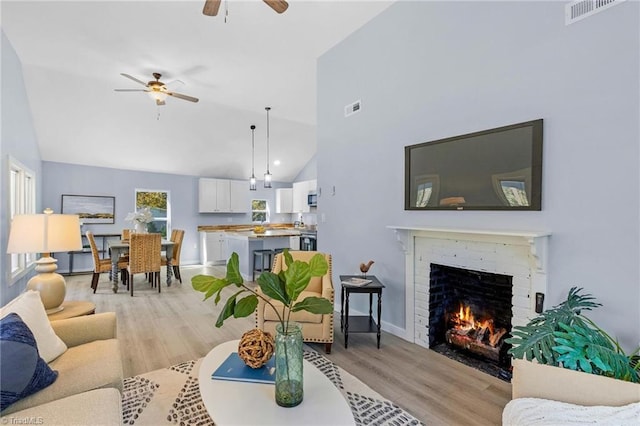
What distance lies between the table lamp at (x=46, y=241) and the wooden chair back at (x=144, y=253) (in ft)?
7.41

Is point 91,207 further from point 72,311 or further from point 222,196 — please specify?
point 72,311

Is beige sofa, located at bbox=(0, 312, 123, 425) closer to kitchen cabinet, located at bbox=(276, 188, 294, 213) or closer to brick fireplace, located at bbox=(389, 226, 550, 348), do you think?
brick fireplace, located at bbox=(389, 226, 550, 348)

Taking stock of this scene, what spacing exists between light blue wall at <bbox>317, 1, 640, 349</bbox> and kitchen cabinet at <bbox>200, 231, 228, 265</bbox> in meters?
4.87

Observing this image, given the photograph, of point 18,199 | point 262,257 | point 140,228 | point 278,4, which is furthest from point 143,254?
point 278,4

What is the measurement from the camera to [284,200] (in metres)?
9.32

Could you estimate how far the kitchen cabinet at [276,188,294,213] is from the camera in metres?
9.30

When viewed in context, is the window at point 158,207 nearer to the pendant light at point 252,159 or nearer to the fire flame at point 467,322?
the pendant light at point 252,159

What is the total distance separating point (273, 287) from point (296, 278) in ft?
0.40

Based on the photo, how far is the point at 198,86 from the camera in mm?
5070

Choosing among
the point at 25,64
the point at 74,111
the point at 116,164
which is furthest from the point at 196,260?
the point at 25,64

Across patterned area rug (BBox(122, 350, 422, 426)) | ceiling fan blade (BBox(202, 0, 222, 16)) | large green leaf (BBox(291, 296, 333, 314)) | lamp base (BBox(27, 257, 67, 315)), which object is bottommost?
patterned area rug (BBox(122, 350, 422, 426))

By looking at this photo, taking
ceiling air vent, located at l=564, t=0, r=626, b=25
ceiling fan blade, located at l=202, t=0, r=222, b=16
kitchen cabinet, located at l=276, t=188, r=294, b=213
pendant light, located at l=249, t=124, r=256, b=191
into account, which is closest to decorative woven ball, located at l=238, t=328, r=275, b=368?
ceiling fan blade, located at l=202, t=0, r=222, b=16

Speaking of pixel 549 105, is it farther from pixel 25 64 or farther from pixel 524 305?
pixel 25 64

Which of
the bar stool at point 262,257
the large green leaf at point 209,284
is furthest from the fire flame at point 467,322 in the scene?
the bar stool at point 262,257
